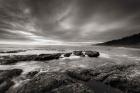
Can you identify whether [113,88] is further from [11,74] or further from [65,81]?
[11,74]

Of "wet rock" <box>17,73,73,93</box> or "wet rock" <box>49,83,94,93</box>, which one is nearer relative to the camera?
"wet rock" <box>49,83,94,93</box>

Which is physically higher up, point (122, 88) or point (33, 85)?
point (33, 85)

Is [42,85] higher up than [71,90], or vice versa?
[42,85]

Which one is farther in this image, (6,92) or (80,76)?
(80,76)

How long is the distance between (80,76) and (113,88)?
384 cm

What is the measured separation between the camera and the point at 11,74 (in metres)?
12.1

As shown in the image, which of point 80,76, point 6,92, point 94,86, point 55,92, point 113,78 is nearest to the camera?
point 55,92

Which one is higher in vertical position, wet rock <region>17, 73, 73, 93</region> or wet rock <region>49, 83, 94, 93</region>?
wet rock <region>17, 73, 73, 93</region>

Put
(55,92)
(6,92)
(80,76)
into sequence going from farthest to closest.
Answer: (80,76) → (6,92) → (55,92)

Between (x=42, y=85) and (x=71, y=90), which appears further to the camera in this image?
(x=42, y=85)

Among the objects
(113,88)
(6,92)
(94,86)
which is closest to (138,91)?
(113,88)

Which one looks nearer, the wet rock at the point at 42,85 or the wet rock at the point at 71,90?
the wet rock at the point at 71,90

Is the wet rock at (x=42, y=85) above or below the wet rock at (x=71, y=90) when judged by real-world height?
above

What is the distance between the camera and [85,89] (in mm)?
7793
